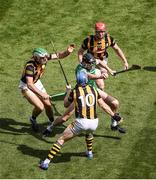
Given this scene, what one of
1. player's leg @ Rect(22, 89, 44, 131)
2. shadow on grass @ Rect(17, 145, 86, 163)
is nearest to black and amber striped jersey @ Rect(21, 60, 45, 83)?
player's leg @ Rect(22, 89, 44, 131)

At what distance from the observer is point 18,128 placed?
18.1 meters

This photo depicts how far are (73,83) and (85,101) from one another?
493 centimetres

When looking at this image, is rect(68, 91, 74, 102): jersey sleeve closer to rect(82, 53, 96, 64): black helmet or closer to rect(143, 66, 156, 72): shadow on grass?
rect(82, 53, 96, 64): black helmet

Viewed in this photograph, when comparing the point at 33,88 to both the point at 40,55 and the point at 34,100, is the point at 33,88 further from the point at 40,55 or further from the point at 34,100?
the point at 40,55

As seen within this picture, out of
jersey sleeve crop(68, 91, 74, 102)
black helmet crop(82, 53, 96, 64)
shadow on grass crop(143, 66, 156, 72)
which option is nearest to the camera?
jersey sleeve crop(68, 91, 74, 102)

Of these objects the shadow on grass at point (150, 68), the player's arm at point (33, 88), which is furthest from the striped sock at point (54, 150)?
the shadow on grass at point (150, 68)

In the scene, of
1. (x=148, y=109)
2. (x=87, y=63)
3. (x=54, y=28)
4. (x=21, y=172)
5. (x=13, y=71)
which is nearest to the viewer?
(x=21, y=172)

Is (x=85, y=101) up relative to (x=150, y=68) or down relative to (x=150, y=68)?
up

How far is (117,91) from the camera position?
19906 millimetres

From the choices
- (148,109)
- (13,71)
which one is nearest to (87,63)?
(148,109)

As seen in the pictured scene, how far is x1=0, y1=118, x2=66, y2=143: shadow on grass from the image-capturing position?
58.5 feet

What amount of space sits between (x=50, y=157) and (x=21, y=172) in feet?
2.84

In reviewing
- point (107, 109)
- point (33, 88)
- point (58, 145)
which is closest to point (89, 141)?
point (58, 145)

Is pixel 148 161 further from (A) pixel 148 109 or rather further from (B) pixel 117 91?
(B) pixel 117 91
